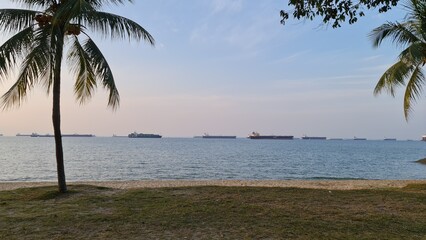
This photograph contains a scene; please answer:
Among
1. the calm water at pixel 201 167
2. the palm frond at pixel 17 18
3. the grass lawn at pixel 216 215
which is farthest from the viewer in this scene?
the calm water at pixel 201 167

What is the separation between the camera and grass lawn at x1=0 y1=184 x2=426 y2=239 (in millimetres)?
6441

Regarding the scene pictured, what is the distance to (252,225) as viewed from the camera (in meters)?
6.91

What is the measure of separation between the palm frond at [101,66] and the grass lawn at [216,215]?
10.4ft

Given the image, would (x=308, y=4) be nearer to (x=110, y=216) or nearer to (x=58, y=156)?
(x=110, y=216)

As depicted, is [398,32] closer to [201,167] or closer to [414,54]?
[414,54]

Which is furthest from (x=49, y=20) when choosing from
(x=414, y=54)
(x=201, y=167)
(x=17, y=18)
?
(x=201, y=167)

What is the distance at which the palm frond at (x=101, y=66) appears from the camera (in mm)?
11578

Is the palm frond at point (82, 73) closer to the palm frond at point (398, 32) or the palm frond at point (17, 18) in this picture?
the palm frond at point (17, 18)

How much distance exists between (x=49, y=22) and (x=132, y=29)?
2.30 metres

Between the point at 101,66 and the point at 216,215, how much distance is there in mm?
6235

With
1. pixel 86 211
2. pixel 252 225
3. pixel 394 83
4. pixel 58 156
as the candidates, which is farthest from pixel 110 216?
pixel 394 83

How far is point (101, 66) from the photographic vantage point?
1156 centimetres

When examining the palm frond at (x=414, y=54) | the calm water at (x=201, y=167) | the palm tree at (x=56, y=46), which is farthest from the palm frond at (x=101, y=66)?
the calm water at (x=201, y=167)

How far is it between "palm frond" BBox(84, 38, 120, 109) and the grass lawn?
125 inches
